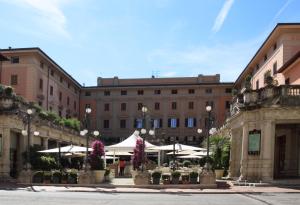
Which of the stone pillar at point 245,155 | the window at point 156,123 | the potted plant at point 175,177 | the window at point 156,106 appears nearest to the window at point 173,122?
the window at point 156,123

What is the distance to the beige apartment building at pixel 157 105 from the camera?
91.7 meters

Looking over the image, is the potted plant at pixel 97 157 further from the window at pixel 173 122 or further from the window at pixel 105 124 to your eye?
the window at pixel 105 124

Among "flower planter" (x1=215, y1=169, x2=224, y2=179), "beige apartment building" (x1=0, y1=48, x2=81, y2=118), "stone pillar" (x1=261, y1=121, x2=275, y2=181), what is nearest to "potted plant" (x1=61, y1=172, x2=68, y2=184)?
"flower planter" (x1=215, y1=169, x2=224, y2=179)

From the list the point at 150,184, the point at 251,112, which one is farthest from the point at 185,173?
the point at 251,112

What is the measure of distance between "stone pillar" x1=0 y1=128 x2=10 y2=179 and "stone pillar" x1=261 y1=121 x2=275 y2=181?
1704 centimetres

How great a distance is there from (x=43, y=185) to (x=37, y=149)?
890cm

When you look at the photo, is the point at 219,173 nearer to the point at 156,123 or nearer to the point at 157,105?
the point at 157,105

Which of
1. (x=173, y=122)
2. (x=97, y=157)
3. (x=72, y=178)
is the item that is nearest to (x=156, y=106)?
(x=173, y=122)

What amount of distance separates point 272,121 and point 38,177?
15.3 m

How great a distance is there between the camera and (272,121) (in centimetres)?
Answer: 3269

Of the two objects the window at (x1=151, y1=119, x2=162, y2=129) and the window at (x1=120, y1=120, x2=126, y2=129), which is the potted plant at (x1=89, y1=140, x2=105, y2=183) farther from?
the window at (x1=120, y1=120, x2=126, y2=129)

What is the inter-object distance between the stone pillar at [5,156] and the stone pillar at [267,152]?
17.0m

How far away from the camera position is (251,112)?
33562 mm

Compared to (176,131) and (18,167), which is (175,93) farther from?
(18,167)
